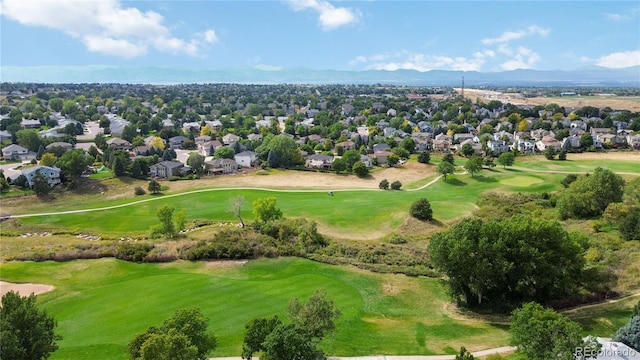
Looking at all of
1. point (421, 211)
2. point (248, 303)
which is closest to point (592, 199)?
point (421, 211)

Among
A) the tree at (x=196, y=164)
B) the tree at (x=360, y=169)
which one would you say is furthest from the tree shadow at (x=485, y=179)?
the tree at (x=196, y=164)

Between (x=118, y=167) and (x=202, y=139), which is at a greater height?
(x=202, y=139)

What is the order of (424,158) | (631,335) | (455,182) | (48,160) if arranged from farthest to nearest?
(424,158) → (48,160) → (455,182) → (631,335)

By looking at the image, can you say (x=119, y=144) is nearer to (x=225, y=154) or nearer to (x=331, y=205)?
(x=225, y=154)

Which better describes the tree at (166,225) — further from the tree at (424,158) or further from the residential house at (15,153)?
the residential house at (15,153)

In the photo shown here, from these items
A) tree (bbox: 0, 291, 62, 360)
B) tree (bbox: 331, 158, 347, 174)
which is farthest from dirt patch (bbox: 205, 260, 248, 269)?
tree (bbox: 331, 158, 347, 174)
